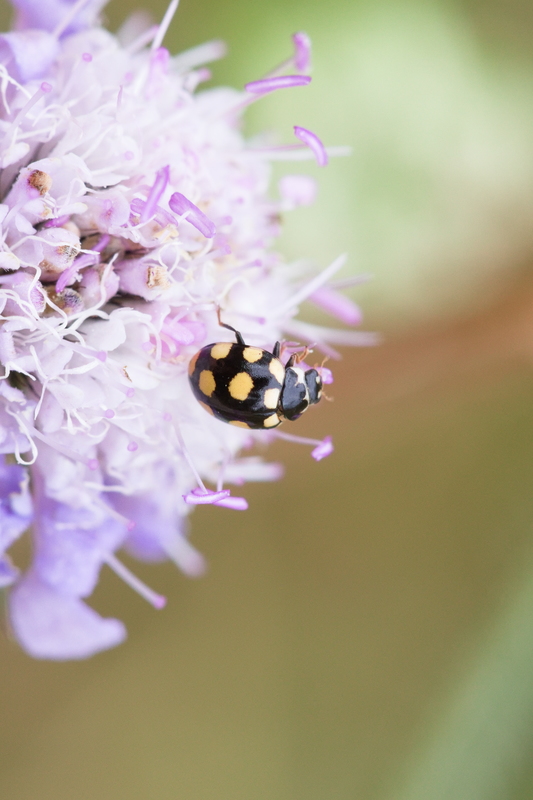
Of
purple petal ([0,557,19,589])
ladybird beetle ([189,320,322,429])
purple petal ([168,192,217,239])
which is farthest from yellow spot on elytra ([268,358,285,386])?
purple petal ([0,557,19,589])

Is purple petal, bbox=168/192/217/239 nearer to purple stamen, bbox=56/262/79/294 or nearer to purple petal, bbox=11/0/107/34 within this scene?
purple stamen, bbox=56/262/79/294

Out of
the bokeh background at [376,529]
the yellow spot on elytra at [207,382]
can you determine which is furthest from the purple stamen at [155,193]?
the bokeh background at [376,529]

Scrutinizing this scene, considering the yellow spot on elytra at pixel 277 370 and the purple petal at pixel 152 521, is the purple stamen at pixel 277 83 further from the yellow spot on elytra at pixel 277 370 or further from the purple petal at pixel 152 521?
the purple petal at pixel 152 521

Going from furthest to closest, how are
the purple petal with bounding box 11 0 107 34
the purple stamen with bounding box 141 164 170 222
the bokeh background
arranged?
the bokeh background < the purple petal with bounding box 11 0 107 34 < the purple stamen with bounding box 141 164 170 222

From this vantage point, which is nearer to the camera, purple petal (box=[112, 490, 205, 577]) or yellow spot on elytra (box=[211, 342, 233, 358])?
yellow spot on elytra (box=[211, 342, 233, 358])

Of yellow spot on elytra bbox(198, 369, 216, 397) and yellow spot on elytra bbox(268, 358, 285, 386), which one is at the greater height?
yellow spot on elytra bbox(268, 358, 285, 386)

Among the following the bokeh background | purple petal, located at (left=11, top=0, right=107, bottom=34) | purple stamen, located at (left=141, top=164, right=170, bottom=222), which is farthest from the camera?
the bokeh background

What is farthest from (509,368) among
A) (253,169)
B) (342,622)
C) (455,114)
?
(253,169)

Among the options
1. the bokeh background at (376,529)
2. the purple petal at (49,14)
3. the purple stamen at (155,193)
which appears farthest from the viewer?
the bokeh background at (376,529)
